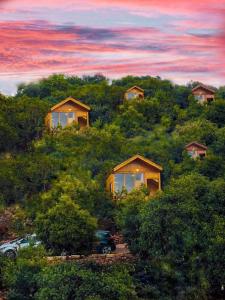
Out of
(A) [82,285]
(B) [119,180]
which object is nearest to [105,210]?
(B) [119,180]

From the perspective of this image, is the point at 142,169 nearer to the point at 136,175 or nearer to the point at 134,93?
the point at 136,175

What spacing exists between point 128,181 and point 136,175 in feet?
1.14

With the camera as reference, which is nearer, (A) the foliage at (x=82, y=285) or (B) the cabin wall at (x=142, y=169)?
(A) the foliage at (x=82, y=285)

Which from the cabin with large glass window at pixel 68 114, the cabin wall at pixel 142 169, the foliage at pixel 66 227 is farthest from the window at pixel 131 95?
the foliage at pixel 66 227

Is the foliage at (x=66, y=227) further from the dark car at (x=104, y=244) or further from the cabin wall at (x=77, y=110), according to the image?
the cabin wall at (x=77, y=110)

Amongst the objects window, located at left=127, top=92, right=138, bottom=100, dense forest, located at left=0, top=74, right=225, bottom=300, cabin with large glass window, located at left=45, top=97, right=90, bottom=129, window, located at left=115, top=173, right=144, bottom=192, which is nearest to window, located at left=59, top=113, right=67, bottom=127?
cabin with large glass window, located at left=45, top=97, right=90, bottom=129

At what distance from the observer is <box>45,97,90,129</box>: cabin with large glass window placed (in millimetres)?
30688

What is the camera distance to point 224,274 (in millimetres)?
14109

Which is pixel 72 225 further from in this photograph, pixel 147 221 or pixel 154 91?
pixel 154 91

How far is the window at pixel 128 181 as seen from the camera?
23484mm

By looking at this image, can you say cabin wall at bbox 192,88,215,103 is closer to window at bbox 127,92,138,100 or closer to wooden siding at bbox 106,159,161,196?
window at bbox 127,92,138,100

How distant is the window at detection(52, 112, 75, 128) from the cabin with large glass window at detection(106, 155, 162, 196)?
713 cm

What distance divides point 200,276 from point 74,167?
8.18 m

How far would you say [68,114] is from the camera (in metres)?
31.6
